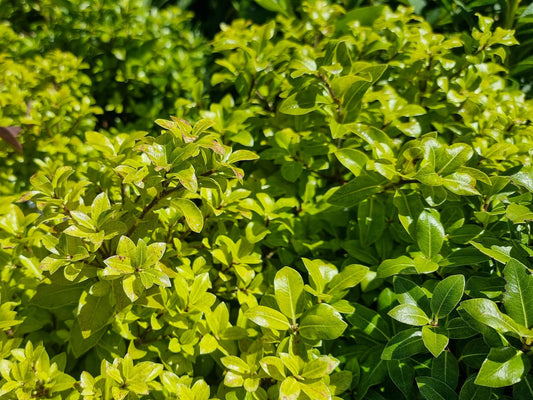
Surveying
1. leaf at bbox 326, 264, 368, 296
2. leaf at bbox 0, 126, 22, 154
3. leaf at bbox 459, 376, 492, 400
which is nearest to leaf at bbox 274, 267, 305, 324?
leaf at bbox 326, 264, 368, 296

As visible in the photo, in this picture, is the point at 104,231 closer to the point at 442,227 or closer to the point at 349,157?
the point at 349,157

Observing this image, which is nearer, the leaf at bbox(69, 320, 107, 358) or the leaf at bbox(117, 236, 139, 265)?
the leaf at bbox(117, 236, 139, 265)

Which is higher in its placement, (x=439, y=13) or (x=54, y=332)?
(x=439, y=13)

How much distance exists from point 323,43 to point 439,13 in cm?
109

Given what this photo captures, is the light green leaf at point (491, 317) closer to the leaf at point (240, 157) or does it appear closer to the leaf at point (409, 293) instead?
the leaf at point (409, 293)

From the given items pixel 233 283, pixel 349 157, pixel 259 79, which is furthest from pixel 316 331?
pixel 259 79

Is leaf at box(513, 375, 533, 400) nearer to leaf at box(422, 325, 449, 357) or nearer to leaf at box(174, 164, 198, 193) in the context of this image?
leaf at box(422, 325, 449, 357)

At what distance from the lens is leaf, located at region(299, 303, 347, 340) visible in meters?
1.27

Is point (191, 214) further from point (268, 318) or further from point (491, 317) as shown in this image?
point (491, 317)

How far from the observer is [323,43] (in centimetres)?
225

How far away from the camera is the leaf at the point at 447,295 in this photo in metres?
1.27

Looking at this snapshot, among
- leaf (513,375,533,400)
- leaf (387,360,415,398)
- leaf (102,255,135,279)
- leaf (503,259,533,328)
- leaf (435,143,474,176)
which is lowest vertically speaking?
leaf (387,360,415,398)

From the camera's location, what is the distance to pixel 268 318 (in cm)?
131

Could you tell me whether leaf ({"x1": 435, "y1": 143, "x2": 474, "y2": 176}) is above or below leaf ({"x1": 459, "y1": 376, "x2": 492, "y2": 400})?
above
